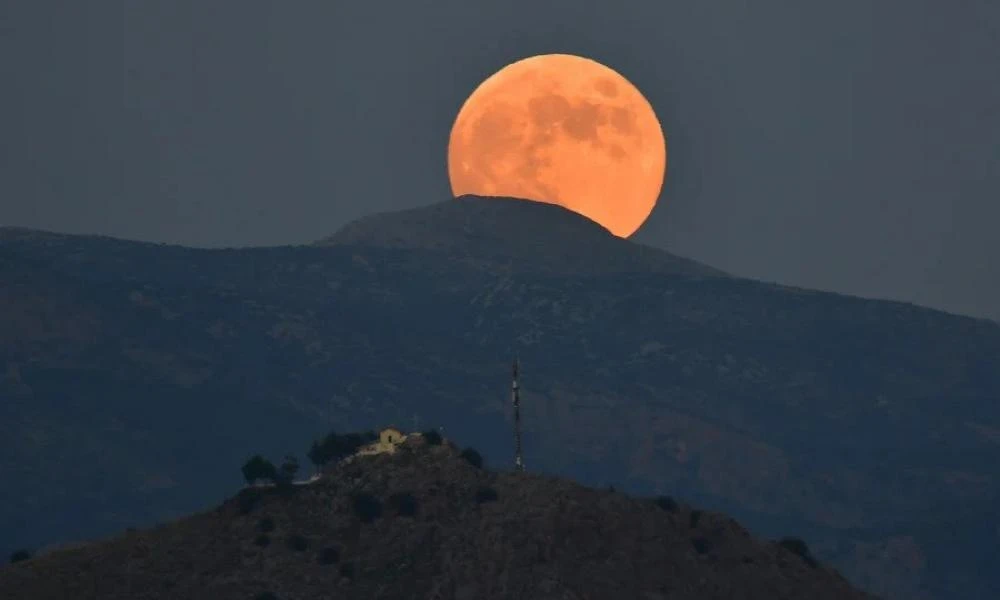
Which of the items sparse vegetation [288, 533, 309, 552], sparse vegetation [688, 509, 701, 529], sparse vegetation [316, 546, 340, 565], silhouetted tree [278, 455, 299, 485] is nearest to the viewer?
sparse vegetation [316, 546, 340, 565]

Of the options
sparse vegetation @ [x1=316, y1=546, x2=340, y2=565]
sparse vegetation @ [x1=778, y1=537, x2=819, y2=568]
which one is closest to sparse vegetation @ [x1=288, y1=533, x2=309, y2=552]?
sparse vegetation @ [x1=316, y1=546, x2=340, y2=565]

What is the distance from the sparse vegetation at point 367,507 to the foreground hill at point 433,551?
89 mm

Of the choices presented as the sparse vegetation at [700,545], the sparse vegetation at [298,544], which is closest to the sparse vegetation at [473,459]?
the sparse vegetation at [298,544]

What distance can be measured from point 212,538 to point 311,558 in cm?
691

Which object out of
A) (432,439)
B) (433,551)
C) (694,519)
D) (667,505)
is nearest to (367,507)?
(433,551)

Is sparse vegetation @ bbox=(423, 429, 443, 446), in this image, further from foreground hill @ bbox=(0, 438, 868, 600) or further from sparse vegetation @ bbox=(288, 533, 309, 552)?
sparse vegetation @ bbox=(288, 533, 309, 552)

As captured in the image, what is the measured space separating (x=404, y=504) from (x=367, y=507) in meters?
2.37

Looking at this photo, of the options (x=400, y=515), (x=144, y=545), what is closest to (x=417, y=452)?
(x=400, y=515)

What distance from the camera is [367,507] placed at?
531 feet

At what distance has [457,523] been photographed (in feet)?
527

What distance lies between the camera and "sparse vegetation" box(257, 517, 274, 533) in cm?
16100

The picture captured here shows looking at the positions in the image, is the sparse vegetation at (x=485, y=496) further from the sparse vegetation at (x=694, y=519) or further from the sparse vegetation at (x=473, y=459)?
the sparse vegetation at (x=694, y=519)

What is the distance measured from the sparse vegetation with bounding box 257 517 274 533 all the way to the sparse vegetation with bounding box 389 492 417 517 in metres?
7.58

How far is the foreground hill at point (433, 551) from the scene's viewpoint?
510 feet
